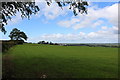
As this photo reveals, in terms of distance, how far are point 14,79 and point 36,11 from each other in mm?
7611

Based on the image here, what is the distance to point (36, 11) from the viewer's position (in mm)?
15398

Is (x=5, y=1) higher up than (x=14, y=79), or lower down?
higher up

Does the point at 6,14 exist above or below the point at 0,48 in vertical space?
above

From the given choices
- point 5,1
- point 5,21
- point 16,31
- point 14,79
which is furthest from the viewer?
point 16,31

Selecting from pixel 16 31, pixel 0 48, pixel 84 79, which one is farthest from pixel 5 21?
pixel 16 31

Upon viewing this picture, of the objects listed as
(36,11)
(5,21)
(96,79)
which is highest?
(36,11)

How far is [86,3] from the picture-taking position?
13492 millimetres

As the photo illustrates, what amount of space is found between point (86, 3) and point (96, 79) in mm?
6241

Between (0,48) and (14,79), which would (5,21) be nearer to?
(14,79)

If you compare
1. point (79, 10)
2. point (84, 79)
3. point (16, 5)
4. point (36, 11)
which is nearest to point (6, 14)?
point (16, 5)

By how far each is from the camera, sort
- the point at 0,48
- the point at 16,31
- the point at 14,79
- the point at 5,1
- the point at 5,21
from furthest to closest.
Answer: the point at 16,31, the point at 0,48, the point at 5,21, the point at 5,1, the point at 14,79

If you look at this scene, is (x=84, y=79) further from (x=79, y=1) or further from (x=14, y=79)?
(x=79, y=1)

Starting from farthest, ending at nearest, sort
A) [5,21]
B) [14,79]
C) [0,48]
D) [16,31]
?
1. [16,31]
2. [0,48]
3. [5,21]
4. [14,79]

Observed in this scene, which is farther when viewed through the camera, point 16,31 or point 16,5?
point 16,31
